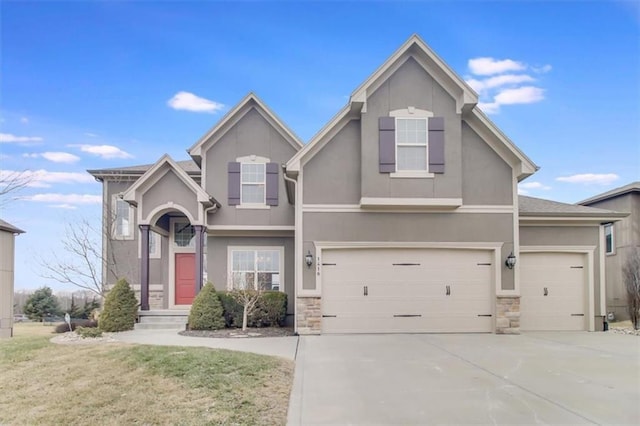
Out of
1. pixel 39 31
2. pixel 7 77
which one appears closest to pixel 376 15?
pixel 39 31

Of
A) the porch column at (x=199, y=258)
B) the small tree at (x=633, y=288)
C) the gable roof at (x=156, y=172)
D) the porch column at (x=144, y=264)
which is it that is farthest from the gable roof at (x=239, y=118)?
the small tree at (x=633, y=288)

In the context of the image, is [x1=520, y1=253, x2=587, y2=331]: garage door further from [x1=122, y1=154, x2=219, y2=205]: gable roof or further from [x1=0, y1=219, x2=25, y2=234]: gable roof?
[x1=0, y1=219, x2=25, y2=234]: gable roof

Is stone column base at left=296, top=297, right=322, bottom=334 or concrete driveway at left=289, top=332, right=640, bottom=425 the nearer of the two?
concrete driveway at left=289, top=332, right=640, bottom=425

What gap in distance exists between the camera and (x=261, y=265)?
16.1 meters

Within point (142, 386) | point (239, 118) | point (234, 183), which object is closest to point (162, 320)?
point (234, 183)

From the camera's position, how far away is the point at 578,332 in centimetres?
1362

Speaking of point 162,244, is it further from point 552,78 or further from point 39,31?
point 552,78

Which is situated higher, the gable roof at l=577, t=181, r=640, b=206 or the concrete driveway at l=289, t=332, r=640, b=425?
the gable roof at l=577, t=181, r=640, b=206

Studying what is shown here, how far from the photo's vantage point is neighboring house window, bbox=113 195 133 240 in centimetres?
1800

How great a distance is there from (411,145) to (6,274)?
13.4m

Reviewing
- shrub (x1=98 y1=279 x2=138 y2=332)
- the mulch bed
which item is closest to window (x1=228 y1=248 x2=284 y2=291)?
the mulch bed

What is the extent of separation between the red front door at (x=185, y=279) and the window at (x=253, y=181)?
305 centimetres

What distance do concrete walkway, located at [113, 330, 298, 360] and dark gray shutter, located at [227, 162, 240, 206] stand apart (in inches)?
193

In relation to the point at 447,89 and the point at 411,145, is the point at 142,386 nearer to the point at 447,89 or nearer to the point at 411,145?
the point at 411,145
